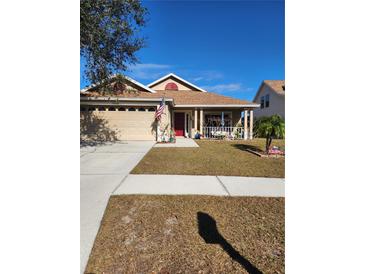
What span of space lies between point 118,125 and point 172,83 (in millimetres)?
9127

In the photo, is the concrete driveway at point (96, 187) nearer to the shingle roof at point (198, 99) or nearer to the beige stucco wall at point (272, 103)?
the shingle roof at point (198, 99)

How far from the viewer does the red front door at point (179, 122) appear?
58.0ft

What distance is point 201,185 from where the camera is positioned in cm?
492

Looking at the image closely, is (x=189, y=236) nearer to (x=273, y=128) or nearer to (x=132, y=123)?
A: (x=273, y=128)

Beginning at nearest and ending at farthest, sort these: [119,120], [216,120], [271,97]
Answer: [119,120] < [216,120] < [271,97]

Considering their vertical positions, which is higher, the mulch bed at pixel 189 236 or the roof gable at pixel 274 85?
the roof gable at pixel 274 85

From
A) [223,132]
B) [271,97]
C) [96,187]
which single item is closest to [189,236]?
[96,187]

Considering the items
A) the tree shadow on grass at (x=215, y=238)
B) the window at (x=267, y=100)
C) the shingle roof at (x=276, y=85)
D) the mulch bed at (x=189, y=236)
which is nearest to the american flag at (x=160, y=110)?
the mulch bed at (x=189, y=236)

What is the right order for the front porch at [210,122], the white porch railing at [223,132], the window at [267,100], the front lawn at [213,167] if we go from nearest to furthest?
the front lawn at [213,167], the white porch railing at [223,132], the front porch at [210,122], the window at [267,100]

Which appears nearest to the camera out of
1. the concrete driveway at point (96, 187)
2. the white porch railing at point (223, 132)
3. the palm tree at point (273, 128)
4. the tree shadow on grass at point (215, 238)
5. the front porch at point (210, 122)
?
the tree shadow on grass at point (215, 238)
